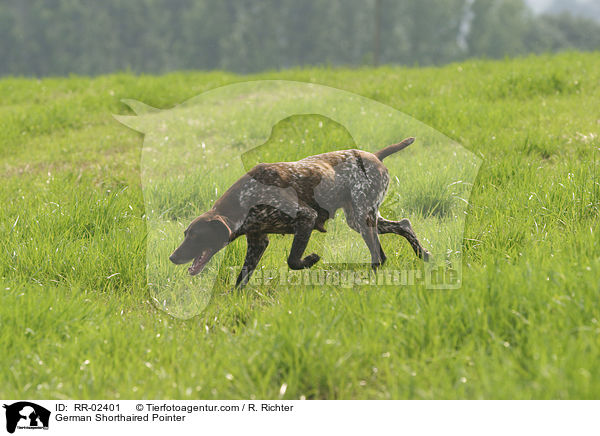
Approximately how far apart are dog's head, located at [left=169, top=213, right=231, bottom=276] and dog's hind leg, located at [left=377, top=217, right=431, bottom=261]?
A: 3.89 ft

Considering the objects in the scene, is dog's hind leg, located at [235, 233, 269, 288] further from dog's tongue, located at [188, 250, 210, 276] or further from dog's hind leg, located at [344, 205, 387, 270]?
dog's hind leg, located at [344, 205, 387, 270]

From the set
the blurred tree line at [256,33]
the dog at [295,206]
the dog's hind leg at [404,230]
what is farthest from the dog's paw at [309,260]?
the blurred tree line at [256,33]

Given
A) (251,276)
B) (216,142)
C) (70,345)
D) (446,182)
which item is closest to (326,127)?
(216,142)

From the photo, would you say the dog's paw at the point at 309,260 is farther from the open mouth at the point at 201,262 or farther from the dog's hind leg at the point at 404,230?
the open mouth at the point at 201,262

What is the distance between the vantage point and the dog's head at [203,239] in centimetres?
323

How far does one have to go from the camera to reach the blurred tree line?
2201 inches

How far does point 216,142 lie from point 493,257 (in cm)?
504

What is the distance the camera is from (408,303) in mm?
3402
